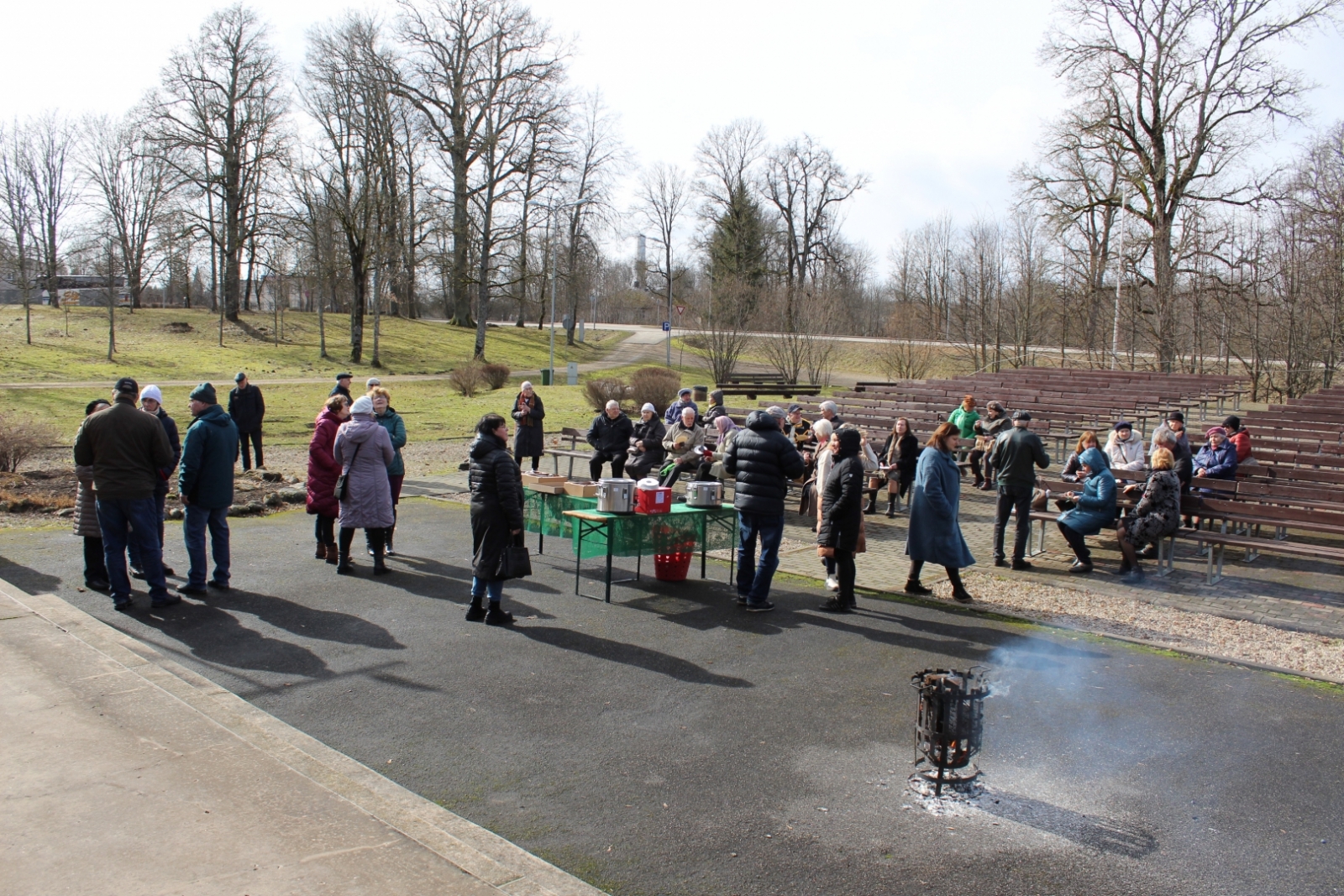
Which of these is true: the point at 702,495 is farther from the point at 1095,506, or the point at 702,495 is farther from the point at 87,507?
the point at 87,507

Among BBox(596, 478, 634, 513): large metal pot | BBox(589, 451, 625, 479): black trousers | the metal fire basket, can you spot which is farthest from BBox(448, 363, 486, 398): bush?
the metal fire basket

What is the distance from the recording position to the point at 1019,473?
421 inches

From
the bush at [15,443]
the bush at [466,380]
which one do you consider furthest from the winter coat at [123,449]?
the bush at [466,380]

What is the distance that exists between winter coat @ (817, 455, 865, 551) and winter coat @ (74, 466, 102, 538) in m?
6.18

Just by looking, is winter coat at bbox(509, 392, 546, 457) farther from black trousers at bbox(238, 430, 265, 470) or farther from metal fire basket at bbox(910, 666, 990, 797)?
Result: metal fire basket at bbox(910, 666, 990, 797)

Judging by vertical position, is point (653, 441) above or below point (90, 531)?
above

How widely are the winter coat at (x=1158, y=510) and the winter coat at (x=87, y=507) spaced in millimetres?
9973

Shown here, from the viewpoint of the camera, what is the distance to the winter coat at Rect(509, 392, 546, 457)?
48.4ft

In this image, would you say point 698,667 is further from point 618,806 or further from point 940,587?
point 940,587

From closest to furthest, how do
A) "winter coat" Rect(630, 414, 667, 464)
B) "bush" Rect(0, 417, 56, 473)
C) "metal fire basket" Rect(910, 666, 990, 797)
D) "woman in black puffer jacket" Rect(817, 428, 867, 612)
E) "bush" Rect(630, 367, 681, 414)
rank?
1. "metal fire basket" Rect(910, 666, 990, 797)
2. "woman in black puffer jacket" Rect(817, 428, 867, 612)
3. "winter coat" Rect(630, 414, 667, 464)
4. "bush" Rect(0, 417, 56, 473)
5. "bush" Rect(630, 367, 681, 414)

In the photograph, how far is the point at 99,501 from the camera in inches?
315

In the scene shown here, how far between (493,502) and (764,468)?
7.74 ft

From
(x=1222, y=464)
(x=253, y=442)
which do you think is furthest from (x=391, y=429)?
(x=1222, y=464)

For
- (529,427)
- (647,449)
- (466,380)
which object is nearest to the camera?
(647,449)
